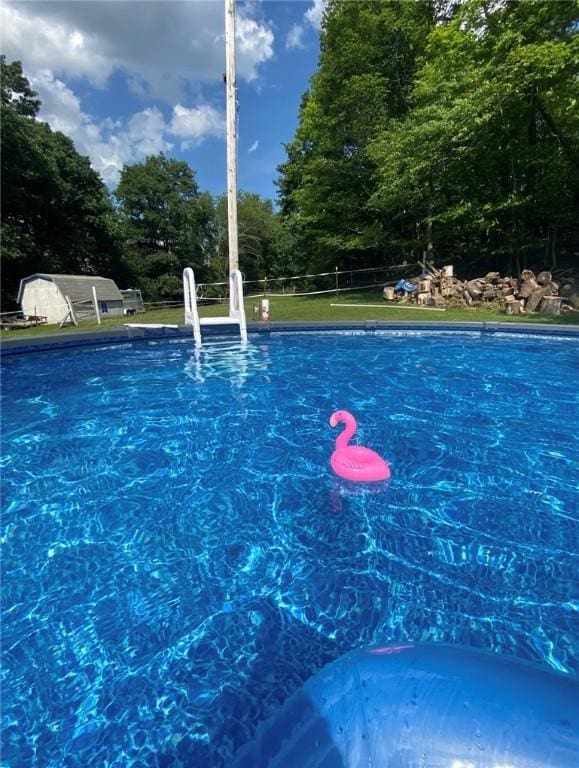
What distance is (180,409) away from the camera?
20.7ft

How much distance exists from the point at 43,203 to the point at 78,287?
8.94 meters

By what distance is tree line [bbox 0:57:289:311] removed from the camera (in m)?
23.0

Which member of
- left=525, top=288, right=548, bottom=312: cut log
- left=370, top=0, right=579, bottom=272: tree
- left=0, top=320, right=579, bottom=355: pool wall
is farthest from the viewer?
left=525, top=288, right=548, bottom=312: cut log

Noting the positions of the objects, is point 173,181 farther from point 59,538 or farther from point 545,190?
point 59,538

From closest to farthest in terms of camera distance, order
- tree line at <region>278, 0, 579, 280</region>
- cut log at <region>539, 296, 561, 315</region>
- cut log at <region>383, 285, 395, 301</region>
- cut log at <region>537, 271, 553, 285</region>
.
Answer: cut log at <region>539, 296, 561, 315</region>, tree line at <region>278, 0, 579, 280</region>, cut log at <region>537, 271, 553, 285</region>, cut log at <region>383, 285, 395, 301</region>

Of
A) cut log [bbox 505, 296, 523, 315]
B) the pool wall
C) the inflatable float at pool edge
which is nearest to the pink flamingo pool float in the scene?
the inflatable float at pool edge

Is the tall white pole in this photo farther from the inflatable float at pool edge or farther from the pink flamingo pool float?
the inflatable float at pool edge

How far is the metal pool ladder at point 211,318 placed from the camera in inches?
417

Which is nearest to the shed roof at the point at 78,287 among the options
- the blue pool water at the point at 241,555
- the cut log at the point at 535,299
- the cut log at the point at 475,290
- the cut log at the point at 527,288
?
the blue pool water at the point at 241,555

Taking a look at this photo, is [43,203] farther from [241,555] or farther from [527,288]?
[241,555]

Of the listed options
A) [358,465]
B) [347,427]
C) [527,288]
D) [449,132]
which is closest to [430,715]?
[347,427]

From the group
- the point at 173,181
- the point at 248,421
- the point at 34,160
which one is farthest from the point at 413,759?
the point at 173,181

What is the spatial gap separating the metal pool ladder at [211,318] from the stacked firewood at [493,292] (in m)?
8.40

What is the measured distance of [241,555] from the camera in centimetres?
309
